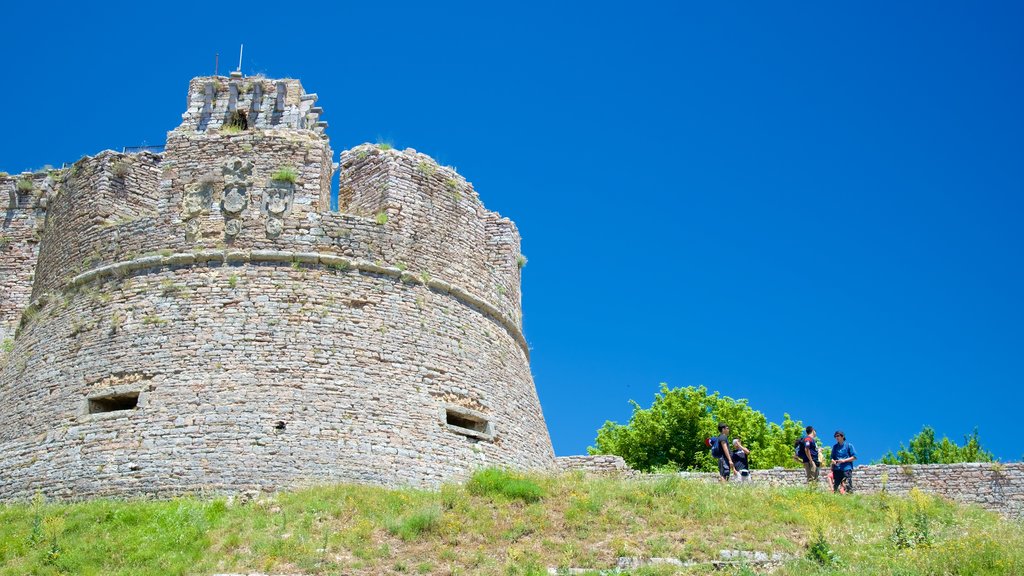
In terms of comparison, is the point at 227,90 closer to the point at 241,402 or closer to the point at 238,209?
the point at 238,209

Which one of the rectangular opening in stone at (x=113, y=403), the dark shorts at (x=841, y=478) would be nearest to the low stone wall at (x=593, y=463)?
the dark shorts at (x=841, y=478)

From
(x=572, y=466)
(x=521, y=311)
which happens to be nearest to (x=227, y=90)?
(x=521, y=311)

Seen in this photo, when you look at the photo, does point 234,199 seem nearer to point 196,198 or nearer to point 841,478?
point 196,198

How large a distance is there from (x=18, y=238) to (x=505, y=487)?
490 inches

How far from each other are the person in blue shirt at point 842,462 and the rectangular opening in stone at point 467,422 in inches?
216

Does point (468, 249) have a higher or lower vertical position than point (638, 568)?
higher

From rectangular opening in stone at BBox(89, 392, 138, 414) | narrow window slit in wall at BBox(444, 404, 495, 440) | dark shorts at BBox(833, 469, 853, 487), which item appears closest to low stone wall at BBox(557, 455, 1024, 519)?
dark shorts at BBox(833, 469, 853, 487)

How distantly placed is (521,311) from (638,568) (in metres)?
9.77

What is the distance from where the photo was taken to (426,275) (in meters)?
20.1

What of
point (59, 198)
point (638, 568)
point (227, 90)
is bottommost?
point (638, 568)

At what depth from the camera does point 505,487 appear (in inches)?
628

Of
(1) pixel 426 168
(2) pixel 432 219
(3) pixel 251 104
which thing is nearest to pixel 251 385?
(2) pixel 432 219

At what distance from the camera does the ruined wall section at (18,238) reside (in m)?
22.5

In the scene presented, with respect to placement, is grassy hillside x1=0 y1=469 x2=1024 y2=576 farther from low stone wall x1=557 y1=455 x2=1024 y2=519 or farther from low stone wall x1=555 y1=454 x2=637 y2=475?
low stone wall x1=555 y1=454 x2=637 y2=475
